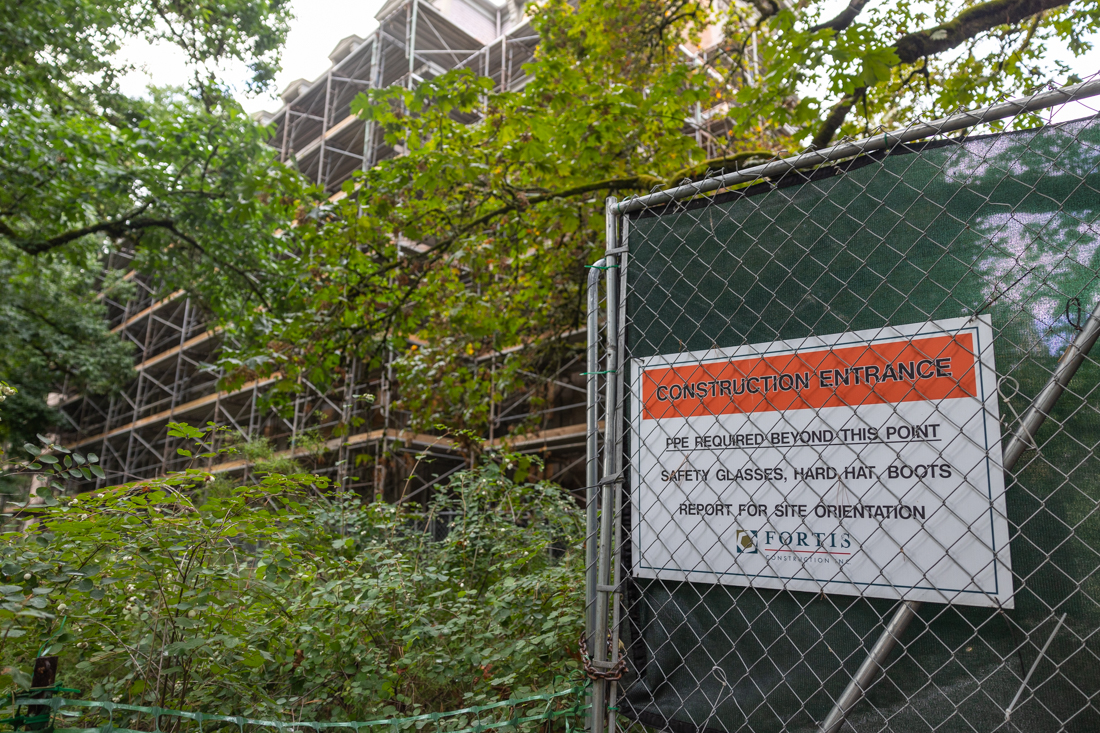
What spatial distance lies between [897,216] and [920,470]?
0.63m

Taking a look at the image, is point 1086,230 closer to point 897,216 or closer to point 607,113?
point 897,216

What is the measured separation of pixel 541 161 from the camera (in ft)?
15.9

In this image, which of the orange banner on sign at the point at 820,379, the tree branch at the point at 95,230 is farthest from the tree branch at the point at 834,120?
the tree branch at the point at 95,230

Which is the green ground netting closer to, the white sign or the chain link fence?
the chain link fence

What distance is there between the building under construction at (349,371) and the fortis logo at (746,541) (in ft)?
31.5

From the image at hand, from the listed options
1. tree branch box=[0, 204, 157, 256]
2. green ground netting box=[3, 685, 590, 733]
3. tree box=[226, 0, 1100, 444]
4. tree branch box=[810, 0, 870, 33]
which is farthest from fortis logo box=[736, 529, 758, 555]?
tree branch box=[0, 204, 157, 256]

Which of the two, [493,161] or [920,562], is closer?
[920,562]

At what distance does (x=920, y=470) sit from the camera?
5.11 ft

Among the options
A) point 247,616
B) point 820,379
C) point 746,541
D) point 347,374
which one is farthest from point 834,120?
point 347,374

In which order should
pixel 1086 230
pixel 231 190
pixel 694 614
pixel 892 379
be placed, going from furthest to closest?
pixel 231 190, pixel 694 614, pixel 892 379, pixel 1086 230

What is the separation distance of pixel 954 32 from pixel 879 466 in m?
5.43

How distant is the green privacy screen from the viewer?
1.43m

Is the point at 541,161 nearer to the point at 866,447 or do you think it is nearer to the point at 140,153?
the point at 866,447

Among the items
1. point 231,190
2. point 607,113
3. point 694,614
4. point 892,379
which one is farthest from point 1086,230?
point 231,190
